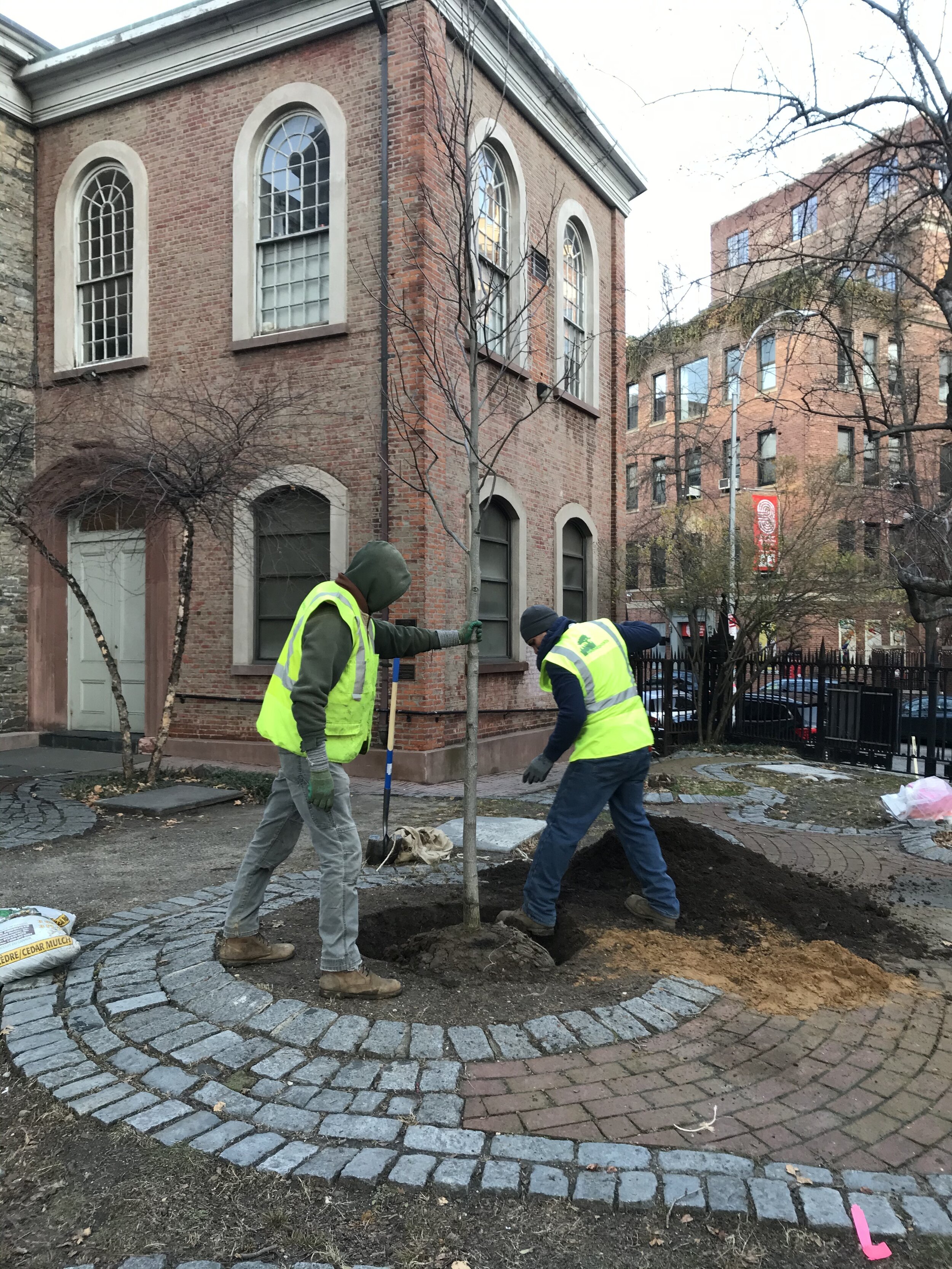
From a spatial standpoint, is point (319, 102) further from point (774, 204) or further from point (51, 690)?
point (51, 690)

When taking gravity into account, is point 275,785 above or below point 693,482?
below

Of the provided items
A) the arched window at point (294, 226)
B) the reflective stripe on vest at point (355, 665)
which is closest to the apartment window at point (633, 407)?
the arched window at point (294, 226)

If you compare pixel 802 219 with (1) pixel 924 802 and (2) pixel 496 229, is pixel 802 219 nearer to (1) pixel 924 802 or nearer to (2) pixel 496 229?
(1) pixel 924 802

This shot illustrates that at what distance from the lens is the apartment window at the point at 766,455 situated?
32.7 metres

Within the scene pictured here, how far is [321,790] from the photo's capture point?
3506 mm

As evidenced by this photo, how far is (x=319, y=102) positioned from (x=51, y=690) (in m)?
8.49

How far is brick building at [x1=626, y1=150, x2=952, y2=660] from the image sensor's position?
7605 mm

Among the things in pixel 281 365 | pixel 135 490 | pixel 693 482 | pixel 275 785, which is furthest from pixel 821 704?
pixel 693 482

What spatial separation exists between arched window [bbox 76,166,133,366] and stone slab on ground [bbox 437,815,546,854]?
8.54 m

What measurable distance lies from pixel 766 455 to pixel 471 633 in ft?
104

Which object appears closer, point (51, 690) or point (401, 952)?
point (401, 952)

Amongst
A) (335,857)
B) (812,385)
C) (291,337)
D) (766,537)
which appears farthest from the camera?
(812,385)

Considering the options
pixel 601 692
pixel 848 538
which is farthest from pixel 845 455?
pixel 601 692

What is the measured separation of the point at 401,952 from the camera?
420 cm
